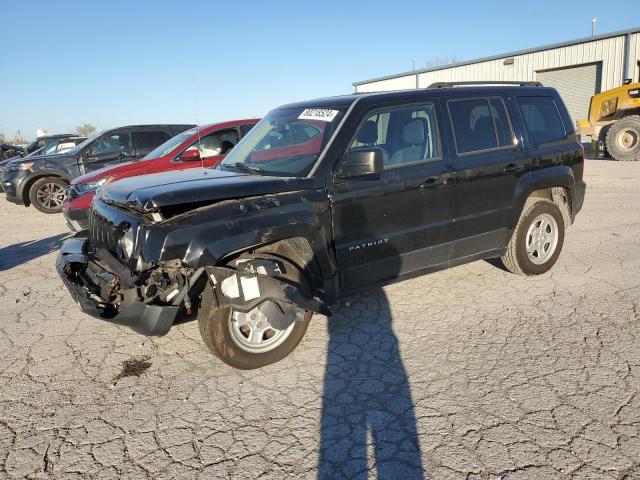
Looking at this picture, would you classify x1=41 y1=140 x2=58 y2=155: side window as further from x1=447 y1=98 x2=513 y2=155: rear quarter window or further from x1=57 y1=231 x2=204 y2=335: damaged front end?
x1=447 y1=98 x2=513 y2=155: rear quarter window

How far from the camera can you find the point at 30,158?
1043 centimetres

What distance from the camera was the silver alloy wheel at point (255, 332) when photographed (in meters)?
3.28

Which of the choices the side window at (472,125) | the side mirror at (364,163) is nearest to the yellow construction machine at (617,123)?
the side window at (472,125)

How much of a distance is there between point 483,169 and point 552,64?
79.4ft

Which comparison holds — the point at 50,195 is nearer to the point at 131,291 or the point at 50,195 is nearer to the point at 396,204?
the point at 131,291

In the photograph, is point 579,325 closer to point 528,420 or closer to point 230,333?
point 528,420

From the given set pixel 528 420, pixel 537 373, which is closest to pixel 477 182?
pixel 537 373

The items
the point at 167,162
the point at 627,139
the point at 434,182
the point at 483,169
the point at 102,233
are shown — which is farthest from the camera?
the point at 627,139

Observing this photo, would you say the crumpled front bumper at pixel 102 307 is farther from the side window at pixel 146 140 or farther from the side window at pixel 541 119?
the side window at pixel 146 140

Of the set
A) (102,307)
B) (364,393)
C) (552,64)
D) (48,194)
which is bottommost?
Answer: (364,393)

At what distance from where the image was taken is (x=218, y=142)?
26.3 feet

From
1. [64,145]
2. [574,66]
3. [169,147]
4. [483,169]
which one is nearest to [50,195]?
[64,145]

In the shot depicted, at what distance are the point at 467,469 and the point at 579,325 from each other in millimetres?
2109

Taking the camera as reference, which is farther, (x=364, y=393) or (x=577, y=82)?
(x=577, y=82)
